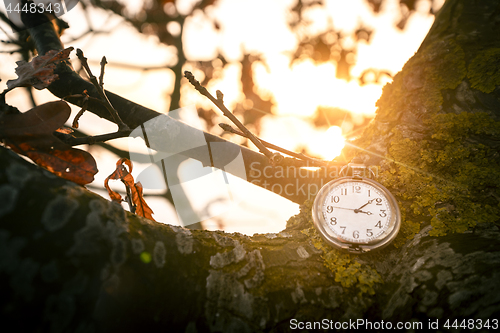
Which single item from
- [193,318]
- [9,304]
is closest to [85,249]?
[9,304]

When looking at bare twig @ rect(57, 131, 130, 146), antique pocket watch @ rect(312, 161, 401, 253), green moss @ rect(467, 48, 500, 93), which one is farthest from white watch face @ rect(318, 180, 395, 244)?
bare twig @ rect(57, 131, 130, 146)

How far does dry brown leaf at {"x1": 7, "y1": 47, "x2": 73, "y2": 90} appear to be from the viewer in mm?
1139

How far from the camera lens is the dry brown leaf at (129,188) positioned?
1.40m

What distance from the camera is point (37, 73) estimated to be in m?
1.17

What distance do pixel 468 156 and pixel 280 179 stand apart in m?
1.22

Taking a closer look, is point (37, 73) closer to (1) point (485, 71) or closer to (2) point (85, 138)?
(2) point (85, 138)

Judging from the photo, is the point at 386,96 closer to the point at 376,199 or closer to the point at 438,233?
the point at 376,199

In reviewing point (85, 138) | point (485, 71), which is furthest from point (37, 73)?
point (485, 71)

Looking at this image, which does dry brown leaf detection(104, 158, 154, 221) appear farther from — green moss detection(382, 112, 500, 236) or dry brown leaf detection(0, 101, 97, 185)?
green moss detection(382, 112, 500, 236)

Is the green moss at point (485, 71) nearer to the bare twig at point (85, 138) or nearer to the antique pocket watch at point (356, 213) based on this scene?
the antique pocket watch at point (356, 213)

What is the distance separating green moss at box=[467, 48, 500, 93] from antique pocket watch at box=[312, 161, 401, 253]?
1025 mm

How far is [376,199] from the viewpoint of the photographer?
61.2 inches

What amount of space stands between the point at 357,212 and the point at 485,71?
140 centimetres

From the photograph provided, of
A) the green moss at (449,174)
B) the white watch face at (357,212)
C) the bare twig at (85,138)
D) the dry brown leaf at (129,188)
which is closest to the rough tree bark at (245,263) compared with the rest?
the green moss at (449,174)
